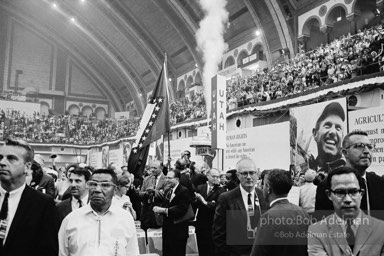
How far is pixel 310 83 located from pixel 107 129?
2596cm

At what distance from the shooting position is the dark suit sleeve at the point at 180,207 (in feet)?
16.5

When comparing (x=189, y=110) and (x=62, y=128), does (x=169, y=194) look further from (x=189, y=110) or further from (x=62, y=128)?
(x=62, y=128)

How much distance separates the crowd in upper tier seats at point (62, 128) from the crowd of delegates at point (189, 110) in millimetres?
6300

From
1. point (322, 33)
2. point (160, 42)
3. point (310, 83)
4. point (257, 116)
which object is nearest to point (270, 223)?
point (310, 83)

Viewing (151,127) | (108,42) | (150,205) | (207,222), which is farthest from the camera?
(108,42)

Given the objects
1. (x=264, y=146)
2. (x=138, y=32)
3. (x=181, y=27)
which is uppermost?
(x=138, y=32)

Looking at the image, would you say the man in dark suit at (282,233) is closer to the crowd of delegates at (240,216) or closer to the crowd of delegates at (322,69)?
the crowd of delegates at (240,216)

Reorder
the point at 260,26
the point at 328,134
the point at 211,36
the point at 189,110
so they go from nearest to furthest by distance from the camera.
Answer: the point at 328,134, the point at 260,26, the point at 189,110, the point at 211,36

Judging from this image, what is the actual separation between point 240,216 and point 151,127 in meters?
4.91

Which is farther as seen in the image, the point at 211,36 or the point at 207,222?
the point at 211,36

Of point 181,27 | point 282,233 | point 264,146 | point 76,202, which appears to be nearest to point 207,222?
point 76,202

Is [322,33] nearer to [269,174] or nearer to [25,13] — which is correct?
[269,174]

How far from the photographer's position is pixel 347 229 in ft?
6.86

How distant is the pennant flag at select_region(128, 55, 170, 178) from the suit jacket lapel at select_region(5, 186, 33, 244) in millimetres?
5353
